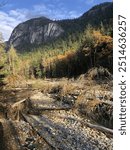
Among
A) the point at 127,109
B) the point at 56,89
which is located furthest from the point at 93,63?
the point at 127,109

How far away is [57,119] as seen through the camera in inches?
368

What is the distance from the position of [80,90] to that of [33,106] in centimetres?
163

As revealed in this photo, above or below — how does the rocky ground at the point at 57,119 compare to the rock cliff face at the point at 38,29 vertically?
below

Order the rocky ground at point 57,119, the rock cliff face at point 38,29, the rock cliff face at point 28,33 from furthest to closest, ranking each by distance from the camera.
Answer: the rock cliff face at point 28,33
the rock cliff face at point 38,29
the rocky ground at point 57,119

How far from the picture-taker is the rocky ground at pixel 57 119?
6906 mm

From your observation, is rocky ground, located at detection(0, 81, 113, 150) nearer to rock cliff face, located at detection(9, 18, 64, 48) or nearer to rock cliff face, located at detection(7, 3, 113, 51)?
rock cliff face, located at detection(7, 3, 113, 51)

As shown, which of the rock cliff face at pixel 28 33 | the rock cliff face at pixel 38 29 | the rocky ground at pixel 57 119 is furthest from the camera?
the rock cliff face at pixel 28 33

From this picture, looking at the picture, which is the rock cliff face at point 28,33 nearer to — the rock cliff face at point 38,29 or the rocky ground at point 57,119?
the rock cliff face at point 38,29

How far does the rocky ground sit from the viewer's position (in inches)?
272

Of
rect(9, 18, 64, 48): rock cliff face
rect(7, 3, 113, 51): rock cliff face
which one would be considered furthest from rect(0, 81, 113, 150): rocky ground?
rect(9, 18, 64, 48): rock cliff face

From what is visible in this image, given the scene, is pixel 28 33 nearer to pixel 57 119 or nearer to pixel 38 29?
pixel 38 29

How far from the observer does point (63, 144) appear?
6.84 m

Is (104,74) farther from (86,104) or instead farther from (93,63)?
(86,104)

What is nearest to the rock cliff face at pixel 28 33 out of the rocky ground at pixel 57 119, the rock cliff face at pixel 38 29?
the rock cliff face at pixel 38 29
